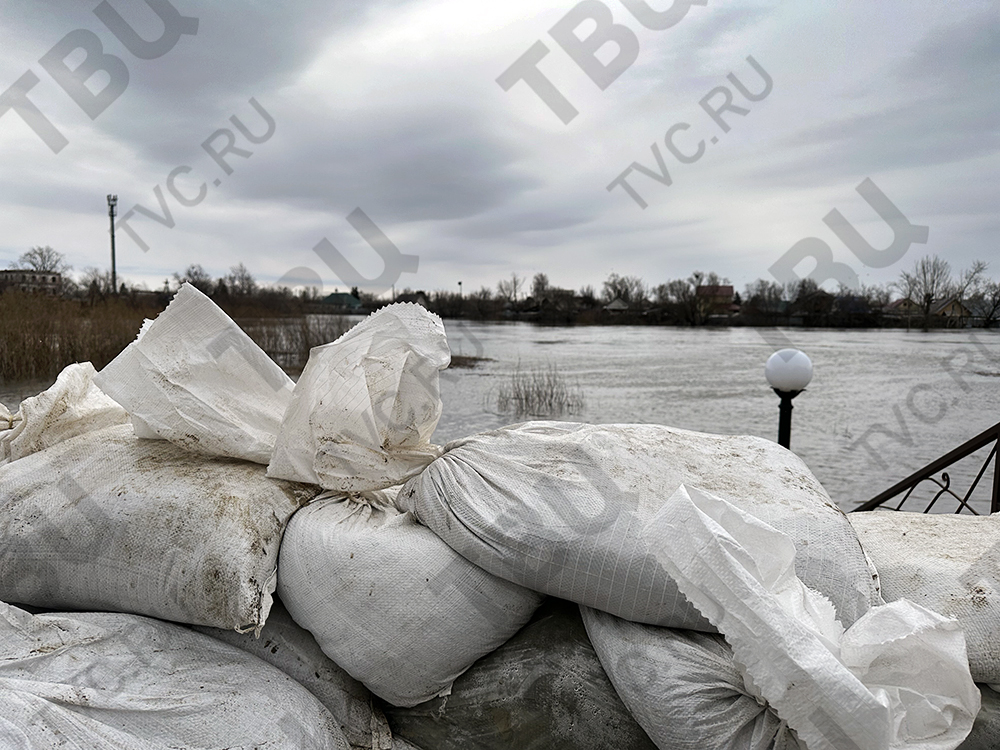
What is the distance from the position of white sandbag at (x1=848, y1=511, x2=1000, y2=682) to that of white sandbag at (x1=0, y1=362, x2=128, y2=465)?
1.70 metres

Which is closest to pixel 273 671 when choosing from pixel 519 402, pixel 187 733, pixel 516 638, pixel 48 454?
pixel 187 733

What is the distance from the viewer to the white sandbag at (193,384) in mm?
1409

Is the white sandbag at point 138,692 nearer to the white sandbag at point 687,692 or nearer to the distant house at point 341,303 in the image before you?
the white sandbag at point 687,692

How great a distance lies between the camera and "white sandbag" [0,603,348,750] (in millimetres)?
1006

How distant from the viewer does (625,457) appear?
1.34 metres

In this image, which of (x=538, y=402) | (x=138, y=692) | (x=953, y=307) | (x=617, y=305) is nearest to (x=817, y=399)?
(x=953, y=307)

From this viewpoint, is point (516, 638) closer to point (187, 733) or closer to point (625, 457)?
point (625, 457)

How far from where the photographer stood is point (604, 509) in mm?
1229

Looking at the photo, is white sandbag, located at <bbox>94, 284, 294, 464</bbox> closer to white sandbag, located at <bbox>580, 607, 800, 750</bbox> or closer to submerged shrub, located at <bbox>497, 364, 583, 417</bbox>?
white sandbag, located at <bbox>580, 607, 800, 750</bbox>

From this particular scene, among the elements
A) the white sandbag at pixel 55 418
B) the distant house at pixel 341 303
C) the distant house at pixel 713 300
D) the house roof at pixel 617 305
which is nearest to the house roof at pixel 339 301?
the distant house at pixel 341 303

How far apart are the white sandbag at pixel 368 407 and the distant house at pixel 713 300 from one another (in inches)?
1568

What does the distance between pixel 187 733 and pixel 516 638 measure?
0.57 m

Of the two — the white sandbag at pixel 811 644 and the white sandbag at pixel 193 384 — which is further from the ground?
the white sandbag at pixel 193 384

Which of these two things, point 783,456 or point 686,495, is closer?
point 686,495
